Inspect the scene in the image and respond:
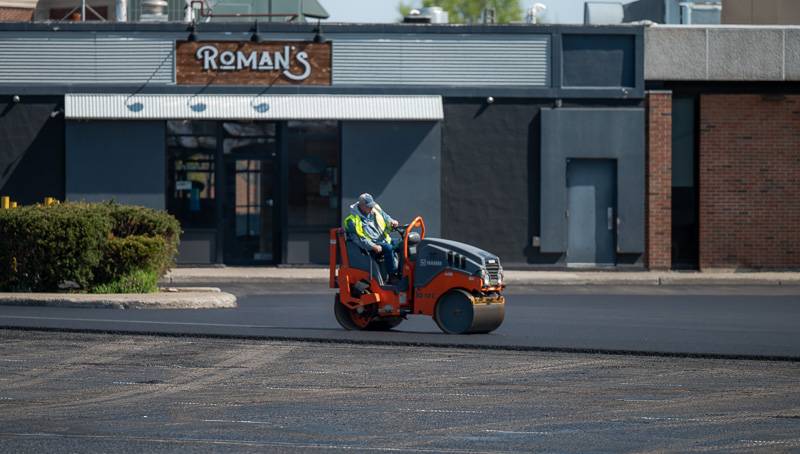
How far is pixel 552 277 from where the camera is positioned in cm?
2942

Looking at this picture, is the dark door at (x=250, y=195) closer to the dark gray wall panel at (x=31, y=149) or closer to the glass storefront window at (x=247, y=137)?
the glass storefront window at (x=247, y=137)

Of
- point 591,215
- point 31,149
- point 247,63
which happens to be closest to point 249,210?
point 247,63

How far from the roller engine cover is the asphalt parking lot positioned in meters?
1.36

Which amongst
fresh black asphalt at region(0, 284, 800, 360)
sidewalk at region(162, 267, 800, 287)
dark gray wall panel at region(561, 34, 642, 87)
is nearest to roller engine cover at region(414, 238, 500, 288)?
fresh black asphalt at region(0, 284, 800, 360)

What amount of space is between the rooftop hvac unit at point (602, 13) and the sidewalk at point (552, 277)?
241 inches

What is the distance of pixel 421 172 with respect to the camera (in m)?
31.5

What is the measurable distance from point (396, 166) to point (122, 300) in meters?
11.8

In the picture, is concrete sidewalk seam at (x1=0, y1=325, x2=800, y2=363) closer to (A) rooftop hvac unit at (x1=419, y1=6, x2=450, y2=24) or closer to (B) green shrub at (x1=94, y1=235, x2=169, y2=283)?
(B) green shrub at (x1=94, y1=235, x2=169, y2=283)

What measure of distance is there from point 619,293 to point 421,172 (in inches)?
255

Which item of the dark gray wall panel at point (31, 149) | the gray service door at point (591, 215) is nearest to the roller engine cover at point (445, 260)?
the gray service door at point (591, 215)

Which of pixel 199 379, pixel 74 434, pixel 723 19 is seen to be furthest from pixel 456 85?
pixel 74 434

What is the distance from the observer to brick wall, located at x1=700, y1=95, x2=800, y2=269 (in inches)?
1243

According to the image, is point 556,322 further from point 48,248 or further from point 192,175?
point 192,175

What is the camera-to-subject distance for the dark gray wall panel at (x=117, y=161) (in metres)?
31.3
